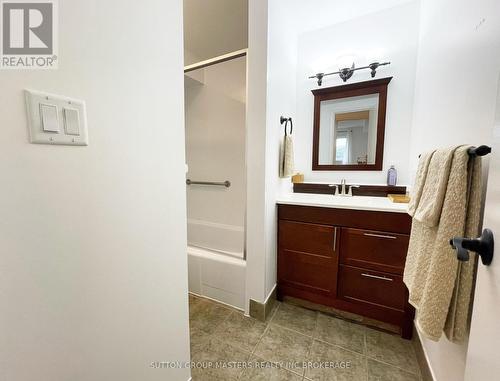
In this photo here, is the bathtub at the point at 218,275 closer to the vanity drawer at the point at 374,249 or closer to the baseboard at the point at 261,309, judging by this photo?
Answer: the baseboard at the point at 261,309

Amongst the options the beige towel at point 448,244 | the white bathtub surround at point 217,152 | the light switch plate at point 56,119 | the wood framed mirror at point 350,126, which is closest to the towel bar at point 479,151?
the beige towel at point 448,244

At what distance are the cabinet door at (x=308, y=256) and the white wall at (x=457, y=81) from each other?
0.62 meters

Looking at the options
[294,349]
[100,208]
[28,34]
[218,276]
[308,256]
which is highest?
[28,34]

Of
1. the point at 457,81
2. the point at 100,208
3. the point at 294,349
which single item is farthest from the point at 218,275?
the point at 457,81

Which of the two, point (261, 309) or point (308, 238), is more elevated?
point (308, 238)

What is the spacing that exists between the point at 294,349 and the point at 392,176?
5.18ft

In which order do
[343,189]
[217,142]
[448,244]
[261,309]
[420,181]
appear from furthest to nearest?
[217,142], [343,189], [261,309], [420,181], [448,244]

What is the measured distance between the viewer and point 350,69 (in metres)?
1.91

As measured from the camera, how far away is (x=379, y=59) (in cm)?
187

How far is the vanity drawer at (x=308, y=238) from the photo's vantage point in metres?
1.57

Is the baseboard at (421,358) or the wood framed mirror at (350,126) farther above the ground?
the wood framed mirror at (350,126)

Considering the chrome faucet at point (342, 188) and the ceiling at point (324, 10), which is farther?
the chrome faucet at point (342, 188)

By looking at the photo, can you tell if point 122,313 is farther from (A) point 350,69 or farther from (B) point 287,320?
(A) point 350,69

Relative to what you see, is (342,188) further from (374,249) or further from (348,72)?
(348,72)
